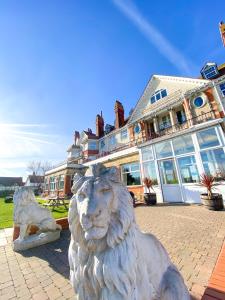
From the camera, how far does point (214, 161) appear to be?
9.46 metres

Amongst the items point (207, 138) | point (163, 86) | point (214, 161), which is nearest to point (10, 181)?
point (163, 86)

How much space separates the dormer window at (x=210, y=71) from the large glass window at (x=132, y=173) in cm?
1093

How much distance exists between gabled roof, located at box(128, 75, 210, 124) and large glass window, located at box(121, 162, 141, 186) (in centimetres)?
575

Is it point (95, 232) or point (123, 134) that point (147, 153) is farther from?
point (95, 232)

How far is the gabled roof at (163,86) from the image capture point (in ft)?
48.3

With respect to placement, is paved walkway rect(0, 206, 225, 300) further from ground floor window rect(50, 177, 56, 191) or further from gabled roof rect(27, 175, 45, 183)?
gabled roof rect(27, 175, 45, 183)

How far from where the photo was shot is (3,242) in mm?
5059

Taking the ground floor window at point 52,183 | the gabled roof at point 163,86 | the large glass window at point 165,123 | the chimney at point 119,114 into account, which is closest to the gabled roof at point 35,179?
the ground floor window at point 52,183

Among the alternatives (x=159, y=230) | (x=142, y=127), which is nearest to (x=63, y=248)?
(x=159, y=230)

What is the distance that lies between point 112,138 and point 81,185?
866 inches

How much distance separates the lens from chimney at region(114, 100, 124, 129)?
22.1m

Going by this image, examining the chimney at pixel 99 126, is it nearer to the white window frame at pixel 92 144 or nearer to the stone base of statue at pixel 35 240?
the white window frame at pixel 92 144

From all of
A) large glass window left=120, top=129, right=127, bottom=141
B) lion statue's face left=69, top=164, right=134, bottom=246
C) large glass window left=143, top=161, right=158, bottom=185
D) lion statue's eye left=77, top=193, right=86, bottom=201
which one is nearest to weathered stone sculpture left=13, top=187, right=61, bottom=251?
lion statue's face left=69, top=164, right=134, bottom=246

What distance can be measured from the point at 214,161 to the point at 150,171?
452 cm
